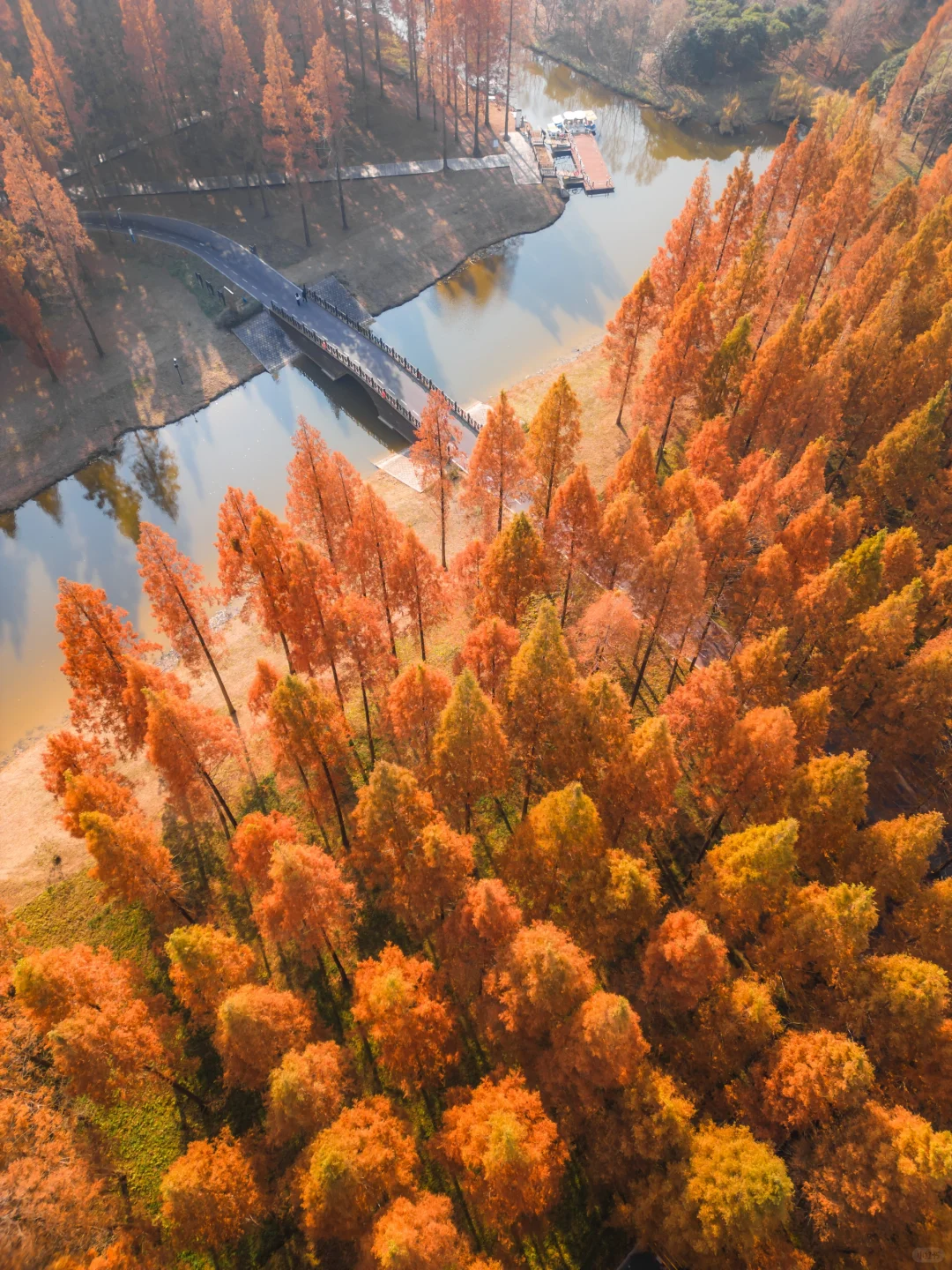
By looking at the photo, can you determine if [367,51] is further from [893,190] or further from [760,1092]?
[760,1092]

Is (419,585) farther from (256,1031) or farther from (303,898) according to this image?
(256,1031)

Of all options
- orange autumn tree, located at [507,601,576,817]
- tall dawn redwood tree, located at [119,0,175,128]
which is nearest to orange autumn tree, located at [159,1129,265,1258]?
orange autumn tree, located at [507,601,576,817]

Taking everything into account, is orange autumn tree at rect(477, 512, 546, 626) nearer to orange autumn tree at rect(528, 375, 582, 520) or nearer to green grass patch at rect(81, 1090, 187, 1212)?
orange autumn tree at rect(528, 375, 582, 520)

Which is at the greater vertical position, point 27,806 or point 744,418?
point 744,418

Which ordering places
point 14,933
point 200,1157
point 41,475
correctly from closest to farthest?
point 200,1157 < point 14,933 < point 41,475

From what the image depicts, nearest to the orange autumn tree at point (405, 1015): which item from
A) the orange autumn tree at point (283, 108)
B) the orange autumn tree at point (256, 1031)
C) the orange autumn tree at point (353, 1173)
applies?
the orange autumn tree at point (353, 1173)

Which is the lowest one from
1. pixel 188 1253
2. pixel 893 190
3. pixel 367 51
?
pixel 188 1253

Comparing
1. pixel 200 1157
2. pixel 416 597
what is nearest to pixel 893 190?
pixel 416 597
